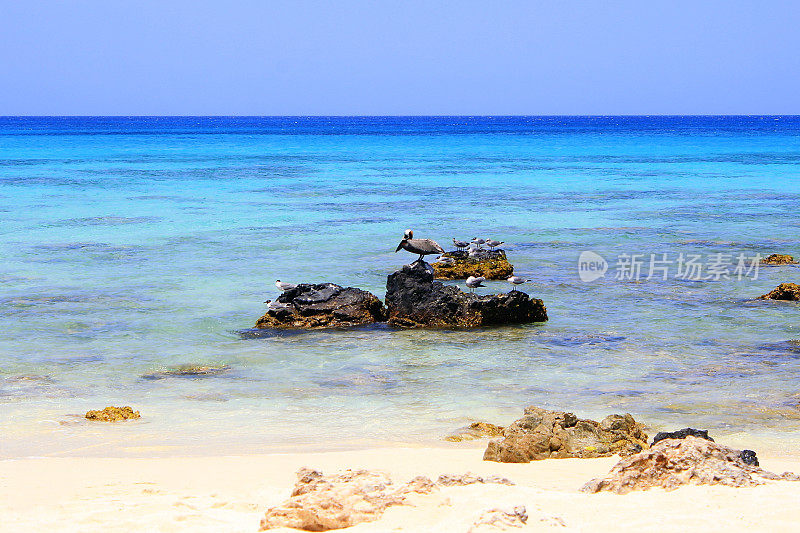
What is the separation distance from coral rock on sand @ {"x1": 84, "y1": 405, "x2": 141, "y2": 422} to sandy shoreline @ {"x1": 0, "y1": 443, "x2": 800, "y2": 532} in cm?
108

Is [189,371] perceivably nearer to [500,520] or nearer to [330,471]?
[330,471]

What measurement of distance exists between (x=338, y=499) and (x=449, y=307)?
6.38m

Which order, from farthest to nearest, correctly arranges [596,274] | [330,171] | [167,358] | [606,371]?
[330,171]
[596,274]
[167,358]
[606,371]

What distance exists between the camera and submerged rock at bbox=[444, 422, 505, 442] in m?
6.76

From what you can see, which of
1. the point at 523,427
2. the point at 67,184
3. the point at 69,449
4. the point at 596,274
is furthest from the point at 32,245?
the point at 67,184

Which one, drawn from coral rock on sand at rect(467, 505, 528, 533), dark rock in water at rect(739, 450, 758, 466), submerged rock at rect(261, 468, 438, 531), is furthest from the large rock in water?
coral rock on sand at rect(467, 505, 528, 533)

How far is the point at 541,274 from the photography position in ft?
47.0

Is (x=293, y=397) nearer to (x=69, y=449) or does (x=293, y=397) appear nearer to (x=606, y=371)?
(x=69, y=449)

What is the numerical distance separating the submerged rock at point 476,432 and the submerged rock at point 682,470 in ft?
6.20

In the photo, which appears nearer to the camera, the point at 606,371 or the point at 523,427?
the point at 523,427

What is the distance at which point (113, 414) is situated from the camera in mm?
7273

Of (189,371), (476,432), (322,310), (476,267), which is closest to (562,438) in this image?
(476,432)

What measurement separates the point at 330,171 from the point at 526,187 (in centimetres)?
1179

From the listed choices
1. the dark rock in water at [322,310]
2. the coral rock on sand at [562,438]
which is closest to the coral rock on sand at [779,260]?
the dark rock in water at [322,310]
